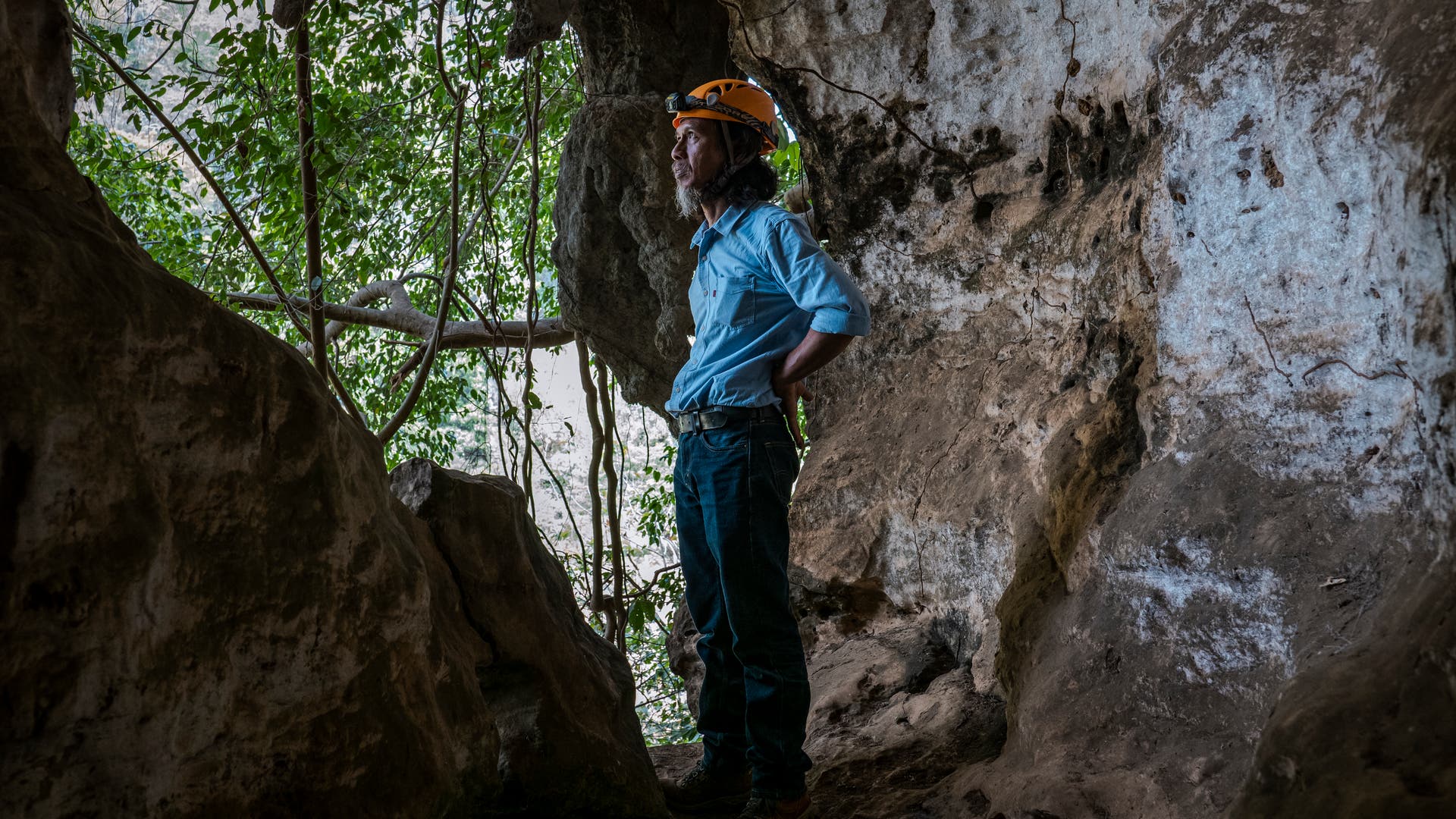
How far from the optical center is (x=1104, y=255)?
304 centimetres

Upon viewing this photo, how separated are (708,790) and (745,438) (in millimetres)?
912

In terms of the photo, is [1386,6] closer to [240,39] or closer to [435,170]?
[240,39]

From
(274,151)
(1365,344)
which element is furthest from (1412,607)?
(274,151)

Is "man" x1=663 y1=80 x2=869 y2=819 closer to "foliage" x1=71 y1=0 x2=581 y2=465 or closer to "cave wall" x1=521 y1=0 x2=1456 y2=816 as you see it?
"cave wall" x1=521 y1=0 x2=1456 y2=816

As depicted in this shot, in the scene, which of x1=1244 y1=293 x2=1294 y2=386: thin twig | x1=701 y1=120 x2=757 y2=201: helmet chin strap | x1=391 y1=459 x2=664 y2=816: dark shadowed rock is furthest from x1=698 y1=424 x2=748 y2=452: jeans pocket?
x1=1244 y1=293 x2=1294 y2=386: thin twig

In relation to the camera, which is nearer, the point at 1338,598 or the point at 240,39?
the point at 1338,598

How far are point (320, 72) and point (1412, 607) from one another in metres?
5.82

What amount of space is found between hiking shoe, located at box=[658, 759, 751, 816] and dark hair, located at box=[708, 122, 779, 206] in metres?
1.41

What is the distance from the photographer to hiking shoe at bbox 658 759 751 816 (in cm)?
→ 274

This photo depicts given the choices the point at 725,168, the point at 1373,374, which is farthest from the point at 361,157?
the point at 1373,374

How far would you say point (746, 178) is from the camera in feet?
9.00

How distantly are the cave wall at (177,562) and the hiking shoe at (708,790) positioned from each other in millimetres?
669

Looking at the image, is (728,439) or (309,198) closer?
(728,439)

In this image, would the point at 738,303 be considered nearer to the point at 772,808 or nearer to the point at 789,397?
the point at 789,397
